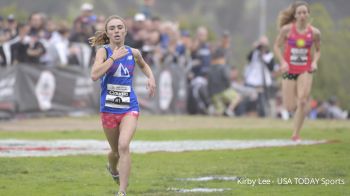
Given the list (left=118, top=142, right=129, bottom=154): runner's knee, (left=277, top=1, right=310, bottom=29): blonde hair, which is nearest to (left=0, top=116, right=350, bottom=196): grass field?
(left=118, top=142, right=129, bottom=154): runner's knee

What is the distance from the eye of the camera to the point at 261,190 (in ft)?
37.9

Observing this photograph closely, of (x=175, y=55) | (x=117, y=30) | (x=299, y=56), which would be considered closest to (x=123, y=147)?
(x=117, y=30)

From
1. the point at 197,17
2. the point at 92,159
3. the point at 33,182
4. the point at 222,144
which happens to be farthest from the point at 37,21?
the point at 197,17

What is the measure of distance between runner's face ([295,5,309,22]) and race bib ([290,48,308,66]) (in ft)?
2.00

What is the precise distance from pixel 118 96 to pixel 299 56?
22.7ft

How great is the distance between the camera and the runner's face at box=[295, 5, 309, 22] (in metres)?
17.1

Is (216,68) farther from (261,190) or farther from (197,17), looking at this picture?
(261,190)

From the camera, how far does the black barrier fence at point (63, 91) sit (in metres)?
23.2

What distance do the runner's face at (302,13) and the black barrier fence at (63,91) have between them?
27.6 ft

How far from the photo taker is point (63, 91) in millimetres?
24766

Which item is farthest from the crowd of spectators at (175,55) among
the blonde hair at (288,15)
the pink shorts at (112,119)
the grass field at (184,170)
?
the pink shorts at (112,119)

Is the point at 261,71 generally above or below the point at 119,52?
below

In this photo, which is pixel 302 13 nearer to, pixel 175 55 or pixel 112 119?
pixel 112 119

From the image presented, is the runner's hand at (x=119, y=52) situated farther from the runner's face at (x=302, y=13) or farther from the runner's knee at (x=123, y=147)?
the runner's face at (x=302, y=13)
